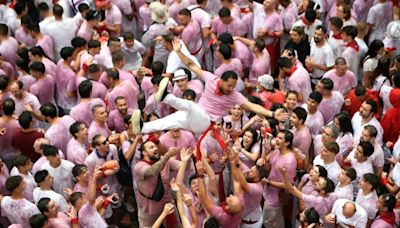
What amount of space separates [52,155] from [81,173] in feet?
1.32

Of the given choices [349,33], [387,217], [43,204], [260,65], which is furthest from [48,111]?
[349,33]

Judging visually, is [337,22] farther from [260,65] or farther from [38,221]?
[38,221]

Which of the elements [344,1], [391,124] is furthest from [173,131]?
[344,1]

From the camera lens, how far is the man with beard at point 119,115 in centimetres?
834

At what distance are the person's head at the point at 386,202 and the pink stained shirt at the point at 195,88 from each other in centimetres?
283

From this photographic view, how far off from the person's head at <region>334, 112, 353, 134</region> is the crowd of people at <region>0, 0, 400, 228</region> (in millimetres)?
20

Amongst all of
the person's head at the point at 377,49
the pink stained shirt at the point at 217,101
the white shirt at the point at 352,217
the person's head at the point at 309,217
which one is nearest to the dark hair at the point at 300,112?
the pink stained shirt at the point at 217,101

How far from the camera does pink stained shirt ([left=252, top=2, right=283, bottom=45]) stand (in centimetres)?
1028

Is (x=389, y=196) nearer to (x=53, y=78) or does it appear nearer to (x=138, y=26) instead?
(x=53, y=78)

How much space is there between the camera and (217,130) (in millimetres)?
7730

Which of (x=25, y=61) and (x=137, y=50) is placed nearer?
(x=25, y=61)

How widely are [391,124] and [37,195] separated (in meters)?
4.24

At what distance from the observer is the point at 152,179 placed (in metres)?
7.29

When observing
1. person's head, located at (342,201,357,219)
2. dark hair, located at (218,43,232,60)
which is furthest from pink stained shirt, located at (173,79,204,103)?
person's head, located at (342,201,357,219)
